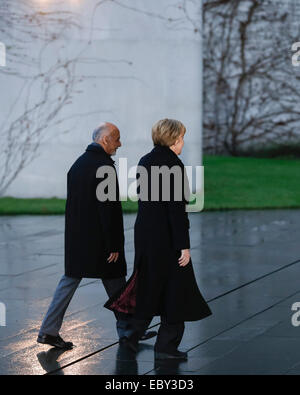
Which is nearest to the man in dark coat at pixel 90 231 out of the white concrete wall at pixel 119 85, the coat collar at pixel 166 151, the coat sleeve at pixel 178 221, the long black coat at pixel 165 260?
the long black coat at pixel 165 260

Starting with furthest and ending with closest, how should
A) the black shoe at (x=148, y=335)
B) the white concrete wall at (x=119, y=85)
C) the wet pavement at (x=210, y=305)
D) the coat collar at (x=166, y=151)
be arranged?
the white concrete wall at (x=119, y=85) → the black shoe at (x=148, y=335) → the coat collar at (x=166, y=151) → the wet pavement at (x=210, y=305)

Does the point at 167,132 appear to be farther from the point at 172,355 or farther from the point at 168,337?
the point at 172,355

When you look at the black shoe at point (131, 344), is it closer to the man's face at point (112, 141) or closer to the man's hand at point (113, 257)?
the man's hand at point (113, 257)

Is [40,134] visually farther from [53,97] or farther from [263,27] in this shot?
Result: [263,27]

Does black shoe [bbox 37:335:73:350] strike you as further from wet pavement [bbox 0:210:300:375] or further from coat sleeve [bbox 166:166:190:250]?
coat sleeve [bbox 166:166:190:250]

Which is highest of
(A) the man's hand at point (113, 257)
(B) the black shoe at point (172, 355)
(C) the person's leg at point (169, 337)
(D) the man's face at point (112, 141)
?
(D) the man's face at point (112, 141)

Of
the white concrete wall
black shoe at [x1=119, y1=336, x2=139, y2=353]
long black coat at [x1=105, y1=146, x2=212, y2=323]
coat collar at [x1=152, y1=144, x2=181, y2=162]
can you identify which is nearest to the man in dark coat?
black shoe at [x1=119, y1=336, x2=139, y2=353]

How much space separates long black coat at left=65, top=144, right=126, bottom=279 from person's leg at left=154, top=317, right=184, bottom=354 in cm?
64

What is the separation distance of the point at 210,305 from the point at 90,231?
6.17 feet

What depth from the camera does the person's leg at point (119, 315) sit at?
6.50 meters

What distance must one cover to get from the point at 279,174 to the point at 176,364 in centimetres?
1472

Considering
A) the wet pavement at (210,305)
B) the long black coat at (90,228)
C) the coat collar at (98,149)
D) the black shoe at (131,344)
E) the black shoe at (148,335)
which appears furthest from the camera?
the black shoe at (148,335)

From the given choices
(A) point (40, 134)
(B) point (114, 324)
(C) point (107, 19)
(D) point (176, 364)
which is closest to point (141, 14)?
(C) point (107, 19)

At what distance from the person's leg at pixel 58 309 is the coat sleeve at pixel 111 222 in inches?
15.0
